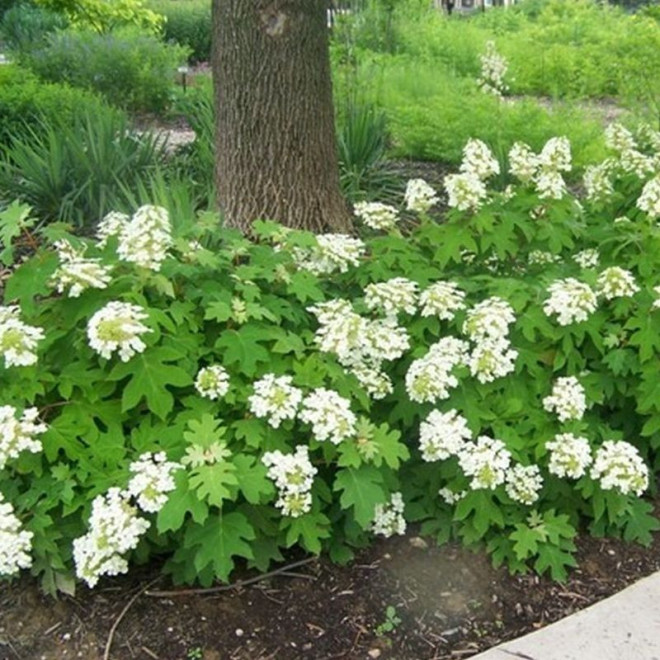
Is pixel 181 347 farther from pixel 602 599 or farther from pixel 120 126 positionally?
pixel 120 126

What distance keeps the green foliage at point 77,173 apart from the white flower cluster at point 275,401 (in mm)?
2820

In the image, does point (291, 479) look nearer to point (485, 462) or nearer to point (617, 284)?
point (485, 462)

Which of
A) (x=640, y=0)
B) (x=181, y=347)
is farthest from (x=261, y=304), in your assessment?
(x=640, y=0)

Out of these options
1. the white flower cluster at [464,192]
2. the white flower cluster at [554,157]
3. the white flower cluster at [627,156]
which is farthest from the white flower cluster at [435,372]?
the white flower cluster at [627,156]

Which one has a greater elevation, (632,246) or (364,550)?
(632,246)

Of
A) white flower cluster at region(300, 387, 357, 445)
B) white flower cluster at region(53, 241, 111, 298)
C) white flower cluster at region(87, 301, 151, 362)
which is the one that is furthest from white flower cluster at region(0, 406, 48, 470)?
white flower cluster at region(300, 387, 357, 445)

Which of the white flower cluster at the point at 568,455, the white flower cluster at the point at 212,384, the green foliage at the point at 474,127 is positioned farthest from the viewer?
the green foliage at the point at 474,127

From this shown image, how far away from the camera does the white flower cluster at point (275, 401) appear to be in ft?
8.08

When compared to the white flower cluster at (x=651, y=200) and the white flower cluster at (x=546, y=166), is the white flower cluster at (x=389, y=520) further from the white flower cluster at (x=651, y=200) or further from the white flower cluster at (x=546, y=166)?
the white flower cluster at (x=651, y=200)

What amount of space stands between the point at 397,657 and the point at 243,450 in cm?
70

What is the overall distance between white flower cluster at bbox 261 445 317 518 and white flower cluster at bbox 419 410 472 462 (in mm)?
375

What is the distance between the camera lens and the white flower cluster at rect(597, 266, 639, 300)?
286 cm

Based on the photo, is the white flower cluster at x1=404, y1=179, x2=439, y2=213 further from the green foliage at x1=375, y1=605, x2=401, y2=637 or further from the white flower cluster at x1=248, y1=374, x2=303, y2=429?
the green foliage at x1=375, y1=605, x2=401, y2=637

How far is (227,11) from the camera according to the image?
416 cm
